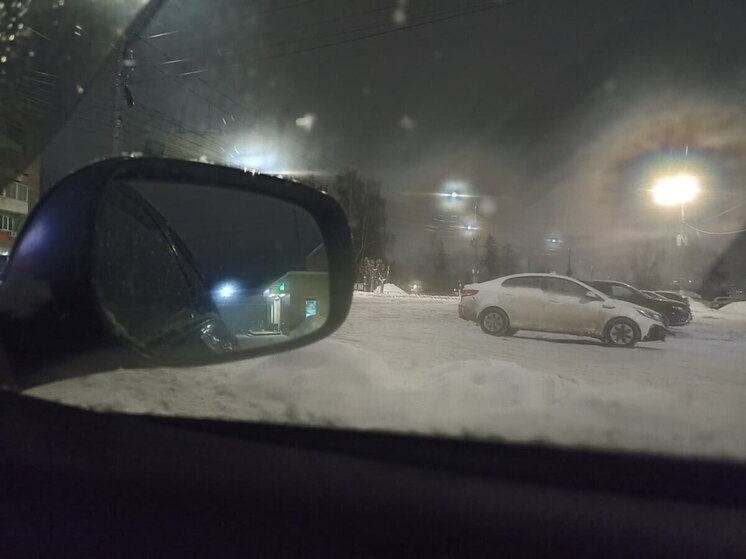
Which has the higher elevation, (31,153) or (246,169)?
(31,153)

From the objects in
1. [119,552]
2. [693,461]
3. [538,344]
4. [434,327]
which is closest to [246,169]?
[119,552]

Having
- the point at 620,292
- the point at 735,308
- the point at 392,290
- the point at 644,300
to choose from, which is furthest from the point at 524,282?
the point at 735,308

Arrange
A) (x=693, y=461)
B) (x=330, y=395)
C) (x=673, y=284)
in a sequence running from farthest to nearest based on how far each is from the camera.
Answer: (x=673, y=284), (x=330, y=395), (x=693, y=461)

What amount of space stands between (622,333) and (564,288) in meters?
1.58

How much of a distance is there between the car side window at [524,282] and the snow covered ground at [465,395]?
3.12m

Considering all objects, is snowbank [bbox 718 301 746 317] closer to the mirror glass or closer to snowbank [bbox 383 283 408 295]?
snowbank [bbox 383 283 408 295]

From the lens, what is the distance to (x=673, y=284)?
942 inches

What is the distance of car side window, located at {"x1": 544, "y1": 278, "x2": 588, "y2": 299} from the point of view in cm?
1494

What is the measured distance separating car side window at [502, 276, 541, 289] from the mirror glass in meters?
11.9

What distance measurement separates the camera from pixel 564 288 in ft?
49.1

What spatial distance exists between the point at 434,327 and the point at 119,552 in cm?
1397

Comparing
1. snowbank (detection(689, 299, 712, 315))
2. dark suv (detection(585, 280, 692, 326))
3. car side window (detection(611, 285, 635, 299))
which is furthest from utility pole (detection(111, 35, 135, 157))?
snowbank (detection(689, 299, 712, 315))

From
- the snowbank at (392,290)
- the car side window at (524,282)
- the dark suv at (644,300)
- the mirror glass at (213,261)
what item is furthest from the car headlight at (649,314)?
the snowbank at (392,290)

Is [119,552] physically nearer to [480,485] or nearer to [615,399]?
[480,485]
